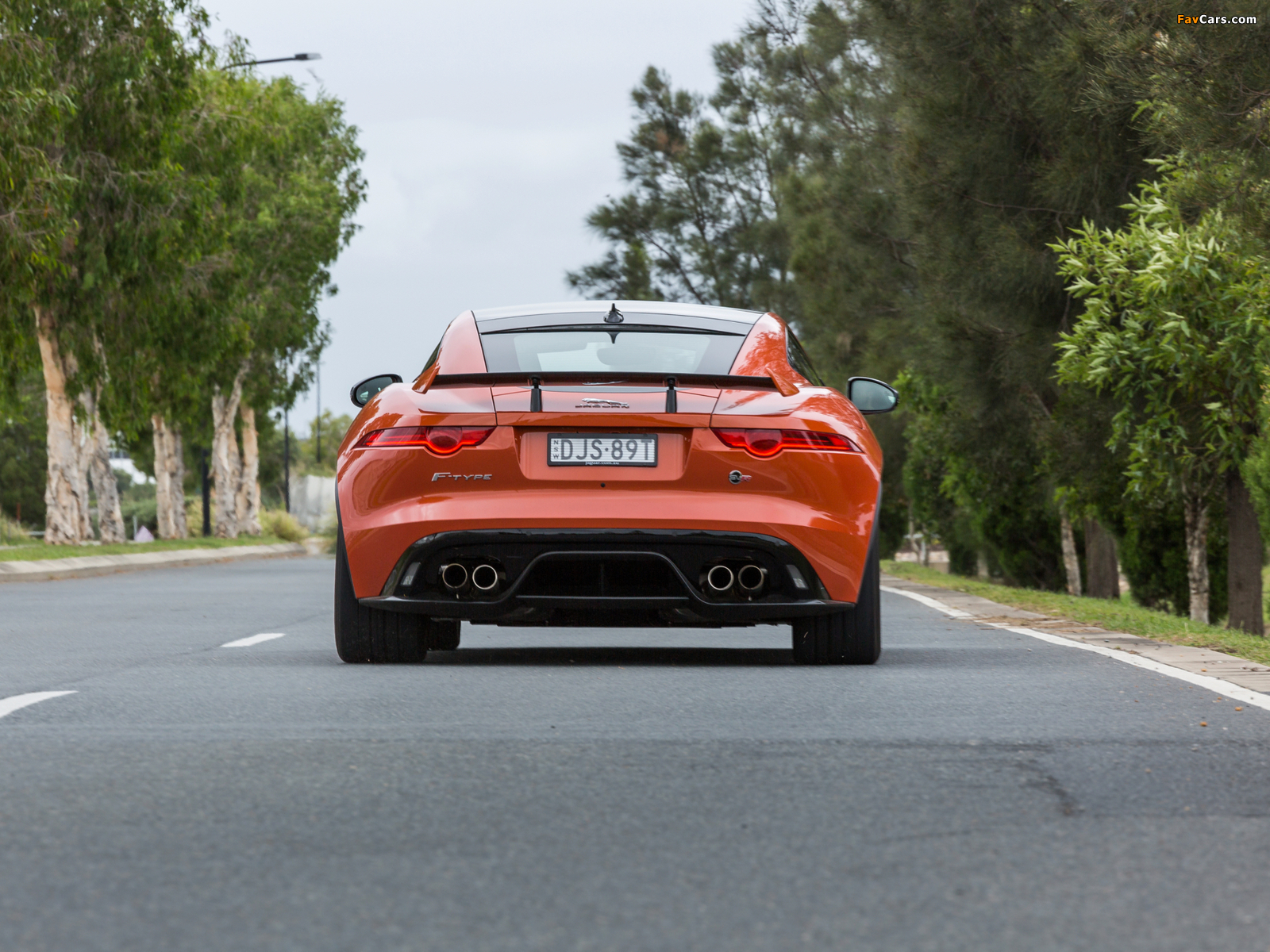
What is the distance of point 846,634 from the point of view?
8.20 m

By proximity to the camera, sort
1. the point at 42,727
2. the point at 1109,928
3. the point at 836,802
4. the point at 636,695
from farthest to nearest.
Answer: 1. the point at 636,695
2. the point at 42,727
3. the point at 836,802
4. the point at 1109,928

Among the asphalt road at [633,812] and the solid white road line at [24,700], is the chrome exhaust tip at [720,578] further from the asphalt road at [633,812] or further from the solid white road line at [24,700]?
the solid white road line at [24,700]

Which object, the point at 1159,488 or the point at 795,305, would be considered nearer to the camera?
the point at 1159,488

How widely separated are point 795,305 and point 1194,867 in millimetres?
41421

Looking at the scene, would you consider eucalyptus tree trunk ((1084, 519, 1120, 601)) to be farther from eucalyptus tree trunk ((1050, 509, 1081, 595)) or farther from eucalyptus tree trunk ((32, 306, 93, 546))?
eucalyptus tree trunk ((32, 306, 93, 546))

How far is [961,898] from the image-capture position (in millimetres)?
3633

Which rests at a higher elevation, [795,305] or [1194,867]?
[795,305]

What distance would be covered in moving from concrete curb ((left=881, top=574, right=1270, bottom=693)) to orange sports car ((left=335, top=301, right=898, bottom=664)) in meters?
1.64

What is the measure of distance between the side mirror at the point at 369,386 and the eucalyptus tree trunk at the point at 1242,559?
42.0 feet

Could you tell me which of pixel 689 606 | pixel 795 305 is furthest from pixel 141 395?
pixel 689 606

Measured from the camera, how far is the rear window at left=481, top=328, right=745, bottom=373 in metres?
8.05

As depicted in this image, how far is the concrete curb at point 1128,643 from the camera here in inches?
316

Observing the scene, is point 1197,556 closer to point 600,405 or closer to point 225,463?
point 600,405

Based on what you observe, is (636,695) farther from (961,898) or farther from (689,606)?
(961,898)
